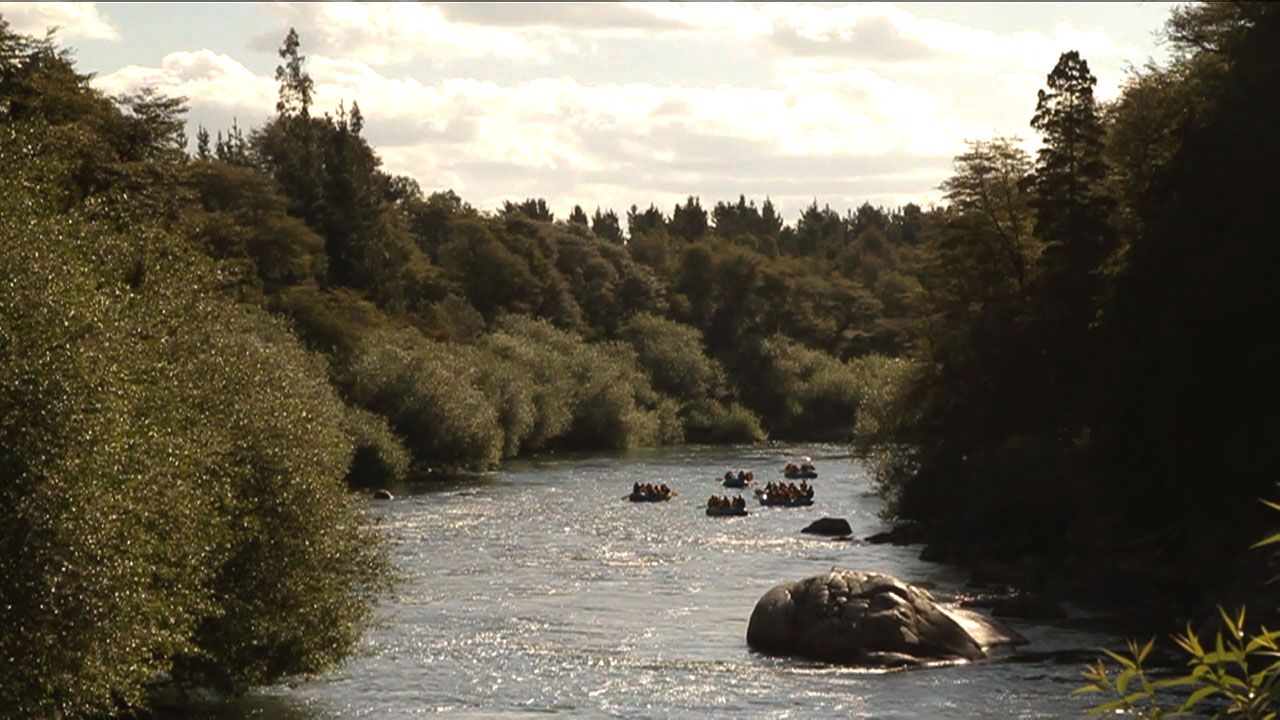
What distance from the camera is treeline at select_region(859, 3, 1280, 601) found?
162 ft

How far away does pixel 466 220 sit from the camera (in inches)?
6127

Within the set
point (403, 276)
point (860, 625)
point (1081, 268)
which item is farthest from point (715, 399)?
point (860, 625)

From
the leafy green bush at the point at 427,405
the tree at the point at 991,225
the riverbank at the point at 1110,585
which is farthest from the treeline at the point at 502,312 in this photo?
the riverbank at the point at 1110,585

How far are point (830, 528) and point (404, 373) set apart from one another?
33518 mm

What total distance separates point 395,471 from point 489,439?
34.4 ft

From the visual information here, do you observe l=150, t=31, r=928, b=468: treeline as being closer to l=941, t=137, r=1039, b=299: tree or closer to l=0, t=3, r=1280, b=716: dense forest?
l=0, t=3, r=1280, b=716: dense forest

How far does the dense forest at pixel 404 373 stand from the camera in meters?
26.0

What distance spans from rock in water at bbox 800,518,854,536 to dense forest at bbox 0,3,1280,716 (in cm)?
355

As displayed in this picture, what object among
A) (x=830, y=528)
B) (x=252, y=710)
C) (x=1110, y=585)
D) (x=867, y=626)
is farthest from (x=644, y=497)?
(x=252, y=710)

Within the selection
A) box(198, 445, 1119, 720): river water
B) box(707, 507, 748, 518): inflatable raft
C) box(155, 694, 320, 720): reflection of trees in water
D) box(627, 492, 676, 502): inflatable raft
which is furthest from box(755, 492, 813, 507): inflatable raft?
box(155, 694, 320, 720): reflection of trees in water

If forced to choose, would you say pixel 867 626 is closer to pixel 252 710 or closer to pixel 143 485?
pixel 252 710

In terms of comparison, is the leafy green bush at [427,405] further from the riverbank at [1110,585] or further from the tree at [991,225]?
the riverbank at [1110,585]

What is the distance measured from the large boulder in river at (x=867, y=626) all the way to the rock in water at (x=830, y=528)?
23.7 metres

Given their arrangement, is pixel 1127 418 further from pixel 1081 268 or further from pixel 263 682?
pixel 263 682
